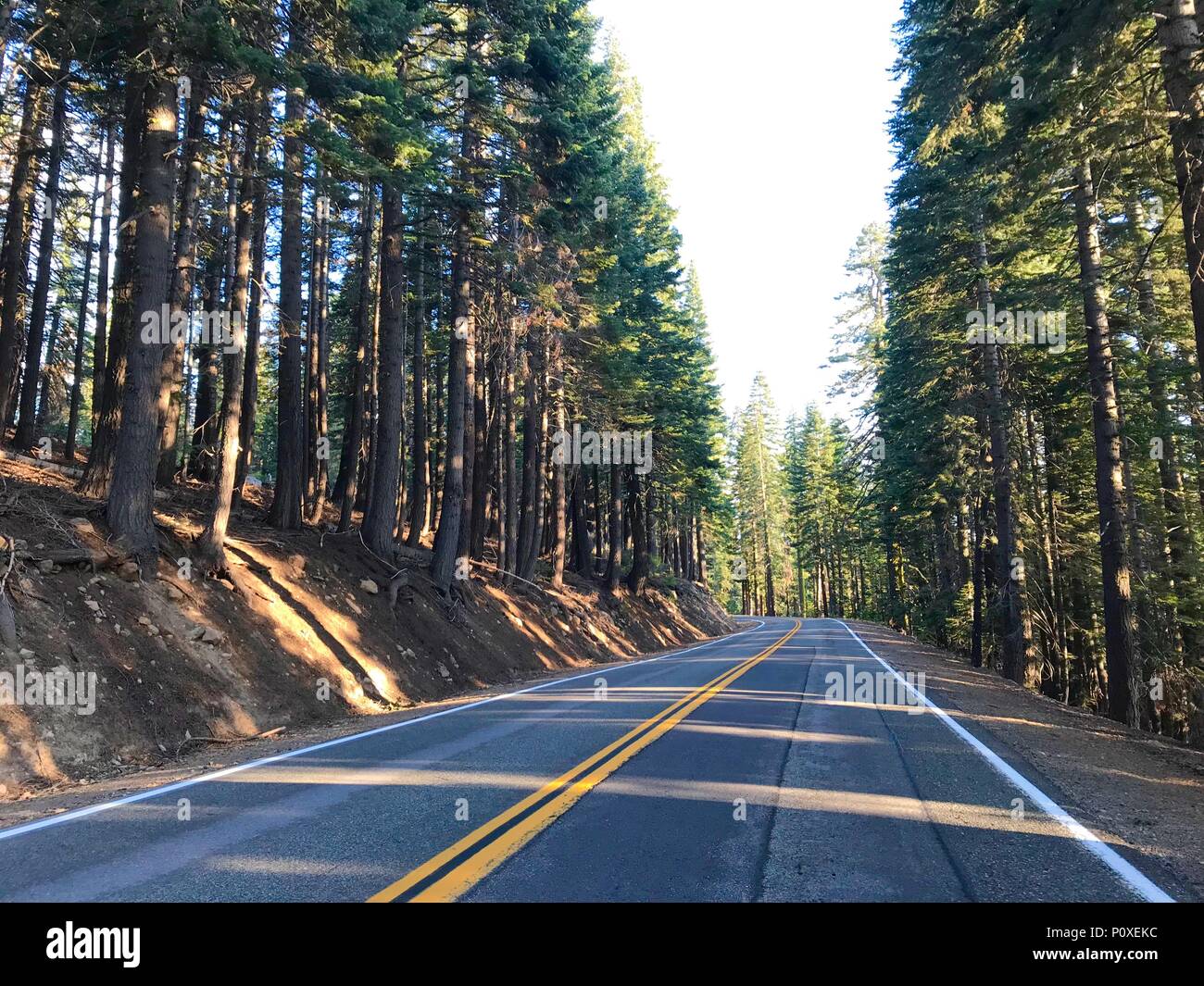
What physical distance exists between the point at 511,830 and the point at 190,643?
7.84 meters

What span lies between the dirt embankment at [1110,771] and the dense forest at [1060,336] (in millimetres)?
2756

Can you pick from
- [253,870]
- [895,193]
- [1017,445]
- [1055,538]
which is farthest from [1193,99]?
[1055,538]

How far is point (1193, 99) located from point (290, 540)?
16.4 metres

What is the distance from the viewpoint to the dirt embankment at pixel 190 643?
8527mm

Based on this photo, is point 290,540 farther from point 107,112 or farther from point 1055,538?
point 1055,538

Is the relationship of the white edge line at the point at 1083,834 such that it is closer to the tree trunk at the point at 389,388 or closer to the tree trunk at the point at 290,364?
the tree trunk at the point at 389,388

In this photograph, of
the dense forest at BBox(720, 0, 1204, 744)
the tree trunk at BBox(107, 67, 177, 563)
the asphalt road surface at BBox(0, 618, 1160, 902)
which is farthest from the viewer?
the tree trunk at BBox(107, 67, 177, 563)

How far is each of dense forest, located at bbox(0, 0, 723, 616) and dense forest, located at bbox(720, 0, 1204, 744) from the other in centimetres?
916

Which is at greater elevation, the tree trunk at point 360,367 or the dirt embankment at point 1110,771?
the tree trunk at point 360,367

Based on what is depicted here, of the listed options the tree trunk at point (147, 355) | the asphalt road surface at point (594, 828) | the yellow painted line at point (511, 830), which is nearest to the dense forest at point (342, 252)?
the tree trunk at point (147, 355)

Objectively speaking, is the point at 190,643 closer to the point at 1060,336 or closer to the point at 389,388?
the point at 389,388

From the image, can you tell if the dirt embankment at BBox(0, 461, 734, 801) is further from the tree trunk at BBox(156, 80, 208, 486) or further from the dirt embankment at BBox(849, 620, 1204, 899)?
the dirt embankment at BBox(849, 620, 1204, 899)

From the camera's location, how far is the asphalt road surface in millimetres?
4379

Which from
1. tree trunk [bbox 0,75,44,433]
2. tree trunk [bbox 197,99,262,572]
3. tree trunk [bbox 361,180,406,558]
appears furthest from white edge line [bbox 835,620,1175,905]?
tree trunk [bbox 0,75,44,433]
